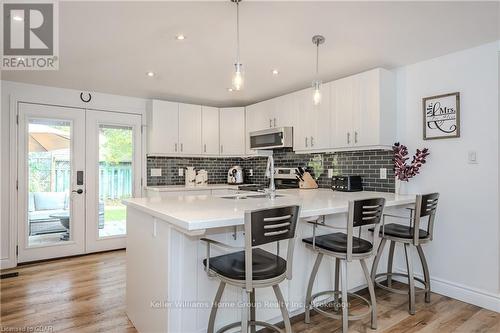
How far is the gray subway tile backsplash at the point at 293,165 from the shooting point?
3.26 meters

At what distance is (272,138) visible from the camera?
408 cm

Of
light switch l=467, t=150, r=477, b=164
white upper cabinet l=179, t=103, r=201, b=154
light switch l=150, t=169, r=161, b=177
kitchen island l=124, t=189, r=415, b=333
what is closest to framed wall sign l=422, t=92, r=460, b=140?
light switch l=467, t=150, r=477, b=164

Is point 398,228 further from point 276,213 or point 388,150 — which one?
point 276,213

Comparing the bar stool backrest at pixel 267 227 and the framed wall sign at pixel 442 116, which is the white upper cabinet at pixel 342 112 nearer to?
the framed wall sign at pixel 442 116

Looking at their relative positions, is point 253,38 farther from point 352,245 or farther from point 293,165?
point 293,165

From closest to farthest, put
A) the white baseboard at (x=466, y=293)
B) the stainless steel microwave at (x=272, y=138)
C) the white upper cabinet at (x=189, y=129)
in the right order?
1. the white baseboard at (x=466, y=293)
2. the stainless steel microwave at (x=272, y=138)
3. the white upper cabinet at (x=189, y=129)

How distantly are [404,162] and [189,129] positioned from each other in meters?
3.01

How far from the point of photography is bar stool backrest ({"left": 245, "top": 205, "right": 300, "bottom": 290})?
1.45 m

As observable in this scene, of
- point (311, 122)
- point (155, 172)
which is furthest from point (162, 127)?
point (311, 122)

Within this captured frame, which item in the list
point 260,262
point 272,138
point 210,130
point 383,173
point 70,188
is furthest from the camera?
point 210,130

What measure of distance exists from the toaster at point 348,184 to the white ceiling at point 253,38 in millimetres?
1173

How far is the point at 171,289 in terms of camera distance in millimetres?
1736

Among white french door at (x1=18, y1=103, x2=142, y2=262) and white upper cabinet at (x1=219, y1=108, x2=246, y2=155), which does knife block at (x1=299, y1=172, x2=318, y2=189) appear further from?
white french door at (x1=18, y1=103, x2=142, y2=262)

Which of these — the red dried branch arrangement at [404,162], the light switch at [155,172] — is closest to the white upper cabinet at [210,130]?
the light switch at [155,172]
